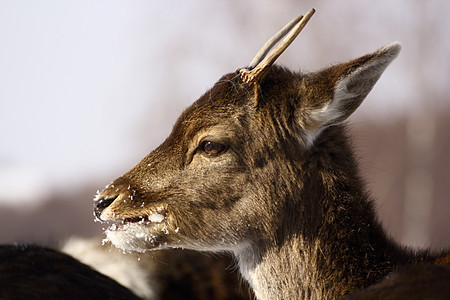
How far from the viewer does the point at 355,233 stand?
3.30 metres

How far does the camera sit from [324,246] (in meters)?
3.27

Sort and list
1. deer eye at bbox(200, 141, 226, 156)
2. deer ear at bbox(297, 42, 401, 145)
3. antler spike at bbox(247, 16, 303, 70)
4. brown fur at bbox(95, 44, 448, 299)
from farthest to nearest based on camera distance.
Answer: antler spike at bbox(247, 16, 303, 70)
deer eye at bbox(200, 141, 226, 156)
brown fur at bbox(95, 44, 448, 299)
deer ear at bbox(297, 42, 401, 145)

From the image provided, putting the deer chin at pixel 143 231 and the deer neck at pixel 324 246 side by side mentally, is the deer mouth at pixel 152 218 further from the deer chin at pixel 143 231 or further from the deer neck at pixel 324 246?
the deer neck at pixel 324 246

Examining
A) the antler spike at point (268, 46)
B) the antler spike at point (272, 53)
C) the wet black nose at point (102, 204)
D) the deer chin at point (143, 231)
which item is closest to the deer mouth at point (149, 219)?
the deer chin at point (143, 231)

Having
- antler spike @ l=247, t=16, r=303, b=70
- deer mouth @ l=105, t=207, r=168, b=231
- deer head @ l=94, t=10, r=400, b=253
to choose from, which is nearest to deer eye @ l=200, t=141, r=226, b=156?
deer head @ l=94, t=10, r=400, b=253

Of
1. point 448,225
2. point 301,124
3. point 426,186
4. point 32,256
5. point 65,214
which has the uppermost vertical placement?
point 65,214

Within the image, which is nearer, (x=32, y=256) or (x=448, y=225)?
(x=32, y=256)

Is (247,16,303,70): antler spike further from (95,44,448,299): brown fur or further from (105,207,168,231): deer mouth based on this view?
(105,207,168,231): deer mouth

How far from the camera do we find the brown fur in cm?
328

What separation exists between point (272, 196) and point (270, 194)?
16mm

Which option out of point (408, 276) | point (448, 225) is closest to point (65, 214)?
point (448, 225)

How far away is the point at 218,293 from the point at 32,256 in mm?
1715

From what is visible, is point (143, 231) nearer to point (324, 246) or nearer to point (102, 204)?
point (102, 204)

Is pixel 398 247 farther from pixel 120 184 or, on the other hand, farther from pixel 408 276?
pixel 120 184
